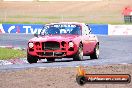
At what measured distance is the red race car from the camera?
A: 1744 cm

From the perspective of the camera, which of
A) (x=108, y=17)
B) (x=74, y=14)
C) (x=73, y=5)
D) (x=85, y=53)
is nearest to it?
(x=85, y=53)

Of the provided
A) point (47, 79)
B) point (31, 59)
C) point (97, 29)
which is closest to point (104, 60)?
point (31, 59)

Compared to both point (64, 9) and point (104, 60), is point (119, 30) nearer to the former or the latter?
point (104, 60)

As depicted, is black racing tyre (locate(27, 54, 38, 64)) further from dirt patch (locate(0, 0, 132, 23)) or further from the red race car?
dirt patch (locate(0, 0, 132, 23))

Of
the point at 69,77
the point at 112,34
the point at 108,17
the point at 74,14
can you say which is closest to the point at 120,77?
the point at 69,77

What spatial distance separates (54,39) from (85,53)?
2.21 meters

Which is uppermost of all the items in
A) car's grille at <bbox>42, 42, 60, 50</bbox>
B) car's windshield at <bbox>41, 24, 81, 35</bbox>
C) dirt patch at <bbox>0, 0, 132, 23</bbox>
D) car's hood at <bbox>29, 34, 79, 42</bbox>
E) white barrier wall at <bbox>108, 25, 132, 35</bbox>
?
car's windshield at <bbox>41, 24, 81, 35</bbox>

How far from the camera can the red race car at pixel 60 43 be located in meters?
17.4

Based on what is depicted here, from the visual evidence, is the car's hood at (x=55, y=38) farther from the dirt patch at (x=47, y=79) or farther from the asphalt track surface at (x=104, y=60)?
the dirt patch at (x=47, y=79)

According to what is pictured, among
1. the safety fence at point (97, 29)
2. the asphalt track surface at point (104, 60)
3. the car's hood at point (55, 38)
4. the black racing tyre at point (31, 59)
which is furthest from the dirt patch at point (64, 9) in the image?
the car's hood at point (55, 38)

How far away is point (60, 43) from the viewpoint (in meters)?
17.4

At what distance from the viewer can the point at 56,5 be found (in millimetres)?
105188

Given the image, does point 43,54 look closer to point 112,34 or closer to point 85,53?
point 85,53

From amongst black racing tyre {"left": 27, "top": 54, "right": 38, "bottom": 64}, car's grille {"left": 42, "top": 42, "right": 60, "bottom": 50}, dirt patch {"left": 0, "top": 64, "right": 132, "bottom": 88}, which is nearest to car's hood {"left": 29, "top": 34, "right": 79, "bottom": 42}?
car's grille {"left": 42, "top": 42, "right": 60, "bottom": 50}
